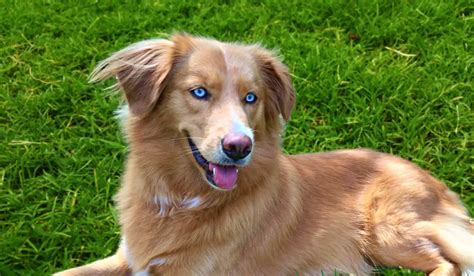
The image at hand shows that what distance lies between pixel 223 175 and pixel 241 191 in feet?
1.09

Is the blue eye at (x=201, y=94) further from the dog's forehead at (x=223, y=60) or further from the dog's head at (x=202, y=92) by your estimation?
the dog's forehead at (x=223, y=60)

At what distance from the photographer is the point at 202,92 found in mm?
3338

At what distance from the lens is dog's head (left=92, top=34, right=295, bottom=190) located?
3.21 metres

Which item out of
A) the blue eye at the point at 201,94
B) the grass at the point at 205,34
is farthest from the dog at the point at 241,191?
the grass at the point at 205,34

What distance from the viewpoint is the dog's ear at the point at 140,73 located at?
11.2 ft

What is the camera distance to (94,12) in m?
6.37

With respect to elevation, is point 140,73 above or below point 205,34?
above

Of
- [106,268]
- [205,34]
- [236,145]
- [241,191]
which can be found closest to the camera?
[236,145]

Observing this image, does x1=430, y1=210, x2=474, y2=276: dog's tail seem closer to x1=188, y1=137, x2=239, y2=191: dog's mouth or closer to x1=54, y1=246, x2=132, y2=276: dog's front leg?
x1=188, y1=137, x2=239, y2=191: dog's mouth

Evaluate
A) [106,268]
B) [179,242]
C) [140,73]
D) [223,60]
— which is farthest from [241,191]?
[106,268]

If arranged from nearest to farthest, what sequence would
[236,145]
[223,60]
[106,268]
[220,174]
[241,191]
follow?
[236,145] < [220,174] < [223,60] < [241,191] < [106,268]

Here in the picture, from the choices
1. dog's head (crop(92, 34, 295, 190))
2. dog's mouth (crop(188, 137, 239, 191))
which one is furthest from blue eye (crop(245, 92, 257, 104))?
dog's mouth (crop(188, 137, 239, 191))

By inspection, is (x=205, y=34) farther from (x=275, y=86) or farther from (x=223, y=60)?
(x=223, y=60)

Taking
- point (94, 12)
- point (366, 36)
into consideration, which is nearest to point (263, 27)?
point (366, 36)
